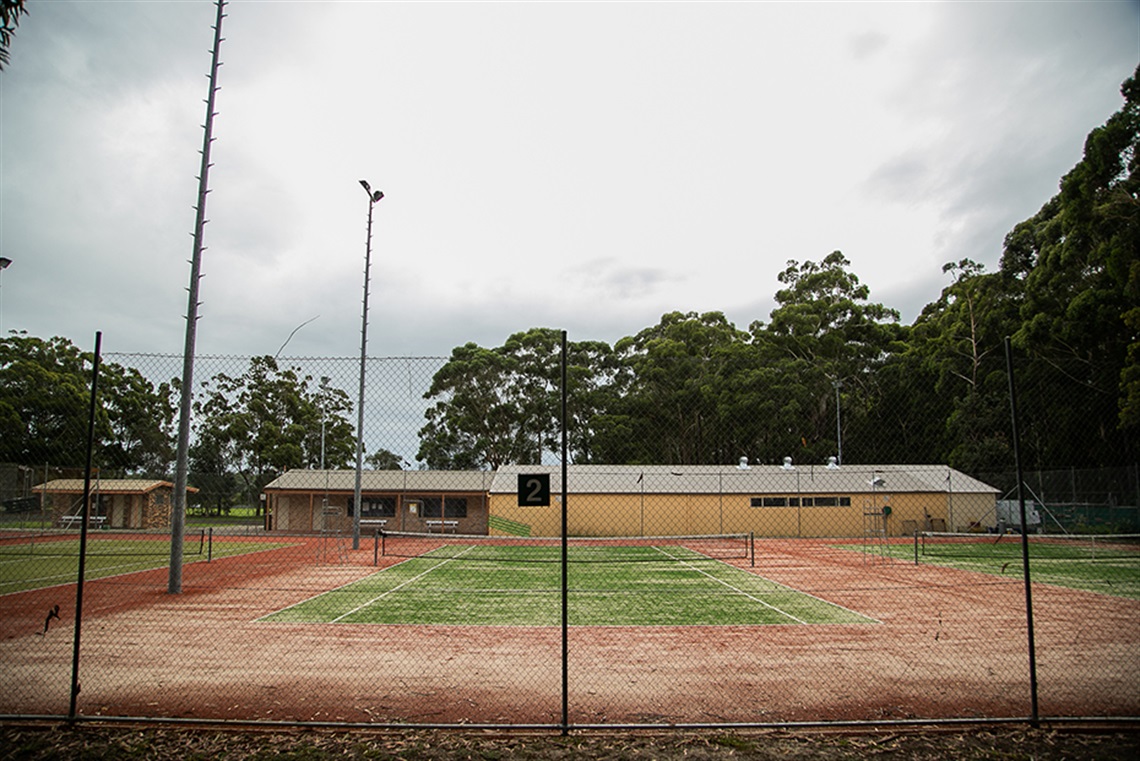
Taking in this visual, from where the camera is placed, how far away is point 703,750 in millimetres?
5602

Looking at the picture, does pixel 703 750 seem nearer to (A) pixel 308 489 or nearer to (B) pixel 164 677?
(B) pixel 164 677

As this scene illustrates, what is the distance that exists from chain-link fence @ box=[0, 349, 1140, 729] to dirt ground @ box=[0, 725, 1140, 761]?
39cm

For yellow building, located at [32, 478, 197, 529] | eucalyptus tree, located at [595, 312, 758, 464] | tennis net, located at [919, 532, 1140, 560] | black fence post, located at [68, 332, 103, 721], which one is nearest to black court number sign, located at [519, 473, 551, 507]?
eucalyptus tree, located at [595, 312, 758, 464]

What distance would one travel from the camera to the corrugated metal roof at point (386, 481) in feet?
105

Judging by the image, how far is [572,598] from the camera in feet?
49.3

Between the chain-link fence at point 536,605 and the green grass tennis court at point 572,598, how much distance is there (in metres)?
0.12

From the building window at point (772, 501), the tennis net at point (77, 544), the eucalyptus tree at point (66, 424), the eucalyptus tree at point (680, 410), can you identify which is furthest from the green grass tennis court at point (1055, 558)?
the tennis net at point (77, 544)

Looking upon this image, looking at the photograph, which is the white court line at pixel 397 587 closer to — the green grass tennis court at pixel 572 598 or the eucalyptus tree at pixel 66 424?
the green grass tennis court at pixel 572 598

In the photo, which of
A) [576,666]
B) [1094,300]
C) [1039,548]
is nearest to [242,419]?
[576,666]

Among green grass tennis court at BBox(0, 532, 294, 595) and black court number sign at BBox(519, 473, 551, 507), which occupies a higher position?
black court number sign at BBox(519, 473, 551, 507)

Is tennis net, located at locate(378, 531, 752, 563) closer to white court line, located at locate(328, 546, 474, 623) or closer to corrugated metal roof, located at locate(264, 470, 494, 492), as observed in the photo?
white court line, located at locate(328, 546, 474, 623)

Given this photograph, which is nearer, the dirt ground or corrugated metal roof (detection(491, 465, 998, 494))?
the dirt ground

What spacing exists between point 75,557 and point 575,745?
22.9 meters

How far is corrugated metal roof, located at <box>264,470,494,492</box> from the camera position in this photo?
3212 centimetres
